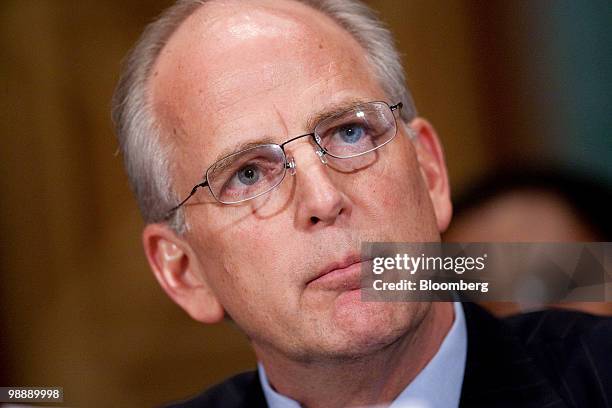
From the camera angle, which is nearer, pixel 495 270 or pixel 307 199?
pixel 307 199

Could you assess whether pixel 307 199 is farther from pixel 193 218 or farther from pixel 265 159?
pixel 193 218

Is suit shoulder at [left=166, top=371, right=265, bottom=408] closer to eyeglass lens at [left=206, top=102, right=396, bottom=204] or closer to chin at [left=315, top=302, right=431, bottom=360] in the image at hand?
chin at [left=315, top=302, right=431, bottom=360]

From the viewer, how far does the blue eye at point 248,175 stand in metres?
1.44

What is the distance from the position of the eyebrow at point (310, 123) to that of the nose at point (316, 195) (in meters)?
0.06

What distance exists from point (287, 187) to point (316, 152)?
8cm

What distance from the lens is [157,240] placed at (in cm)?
166

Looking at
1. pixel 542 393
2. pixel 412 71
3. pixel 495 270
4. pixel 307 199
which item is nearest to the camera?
pixel 307 199

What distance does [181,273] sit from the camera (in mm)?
1638

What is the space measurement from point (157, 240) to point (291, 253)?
0.40m

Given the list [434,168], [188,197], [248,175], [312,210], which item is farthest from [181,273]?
[434,168]

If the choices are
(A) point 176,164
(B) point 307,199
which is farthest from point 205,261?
(B) point 307,199

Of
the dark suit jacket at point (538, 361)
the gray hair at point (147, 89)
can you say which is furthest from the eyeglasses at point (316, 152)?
the dark suit jacket at point (538, 361)

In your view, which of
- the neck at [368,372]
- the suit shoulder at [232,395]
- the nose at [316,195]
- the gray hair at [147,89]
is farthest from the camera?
the suit shoulder at [232,395]

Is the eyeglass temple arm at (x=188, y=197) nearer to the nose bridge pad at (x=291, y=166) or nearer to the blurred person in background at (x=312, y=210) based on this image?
the blurred person in background at (x=312, y=210)
